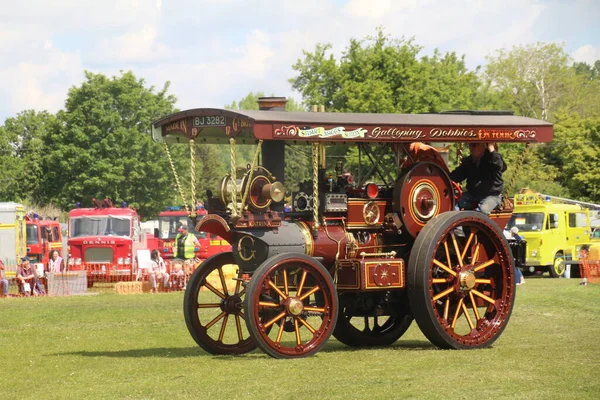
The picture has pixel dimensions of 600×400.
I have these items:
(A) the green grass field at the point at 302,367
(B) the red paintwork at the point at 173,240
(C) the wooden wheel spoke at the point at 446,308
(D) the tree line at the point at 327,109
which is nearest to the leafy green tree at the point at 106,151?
(D) the tree line at the point at 327,109

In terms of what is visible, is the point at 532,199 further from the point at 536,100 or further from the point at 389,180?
the point at 536,100

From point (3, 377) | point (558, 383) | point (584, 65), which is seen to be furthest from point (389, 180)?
point (584, 65)

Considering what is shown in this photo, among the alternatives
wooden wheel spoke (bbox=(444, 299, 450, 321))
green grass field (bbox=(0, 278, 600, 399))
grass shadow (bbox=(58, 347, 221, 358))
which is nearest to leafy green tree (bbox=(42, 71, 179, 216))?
green grass field (bbox=(0, 278, 600, 399))

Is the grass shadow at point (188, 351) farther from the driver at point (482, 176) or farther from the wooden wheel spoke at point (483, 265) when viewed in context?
the driver at point (482, 176)

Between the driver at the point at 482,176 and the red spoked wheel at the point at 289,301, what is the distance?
2891 mm

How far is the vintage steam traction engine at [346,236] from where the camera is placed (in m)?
13.3

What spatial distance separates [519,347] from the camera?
47.1ft

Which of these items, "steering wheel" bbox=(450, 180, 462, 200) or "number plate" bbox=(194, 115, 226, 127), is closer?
"number plate" bbox=(194, 115, 226, 127)

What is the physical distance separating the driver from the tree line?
42309 mm

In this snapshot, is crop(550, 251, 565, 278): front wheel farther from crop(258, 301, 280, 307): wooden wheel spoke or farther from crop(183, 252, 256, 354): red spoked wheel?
crop(258, 301, 280, 307): wooden wheel spoke

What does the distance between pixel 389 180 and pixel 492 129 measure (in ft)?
5.04

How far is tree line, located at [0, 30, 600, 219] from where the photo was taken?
65.1m

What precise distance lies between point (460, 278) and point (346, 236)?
5.25ft

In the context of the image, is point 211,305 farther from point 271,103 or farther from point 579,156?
point 579,156
